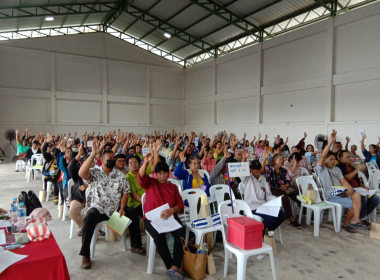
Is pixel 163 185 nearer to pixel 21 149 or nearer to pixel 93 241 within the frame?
pixel 93 241

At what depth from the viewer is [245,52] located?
552 inches

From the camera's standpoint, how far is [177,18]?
13922 millimetres

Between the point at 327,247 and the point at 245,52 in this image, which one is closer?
the point at 327,247

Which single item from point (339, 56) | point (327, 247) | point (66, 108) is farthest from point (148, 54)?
point (327, 247)

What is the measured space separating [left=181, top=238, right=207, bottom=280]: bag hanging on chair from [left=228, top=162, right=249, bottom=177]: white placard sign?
94 cm

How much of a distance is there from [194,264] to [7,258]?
166cm

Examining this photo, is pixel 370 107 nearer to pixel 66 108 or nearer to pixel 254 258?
pixel 254 258

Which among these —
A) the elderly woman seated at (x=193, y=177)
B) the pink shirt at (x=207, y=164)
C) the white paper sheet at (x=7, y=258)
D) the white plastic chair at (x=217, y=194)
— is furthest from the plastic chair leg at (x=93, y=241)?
the pink shirt at (x=207, y=164)

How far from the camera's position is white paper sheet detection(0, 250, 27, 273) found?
5.24ft

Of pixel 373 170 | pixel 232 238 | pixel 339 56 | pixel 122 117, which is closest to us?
pixel 232 238

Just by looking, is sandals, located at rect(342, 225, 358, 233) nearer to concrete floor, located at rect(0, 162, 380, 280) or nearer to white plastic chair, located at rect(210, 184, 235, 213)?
concrete floor, located at rect(0, 162, 380, 280)

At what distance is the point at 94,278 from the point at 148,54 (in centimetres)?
1663

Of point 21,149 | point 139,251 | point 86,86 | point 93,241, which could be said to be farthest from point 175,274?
point 86,86

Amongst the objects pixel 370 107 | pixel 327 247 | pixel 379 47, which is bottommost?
pixel 327 247
